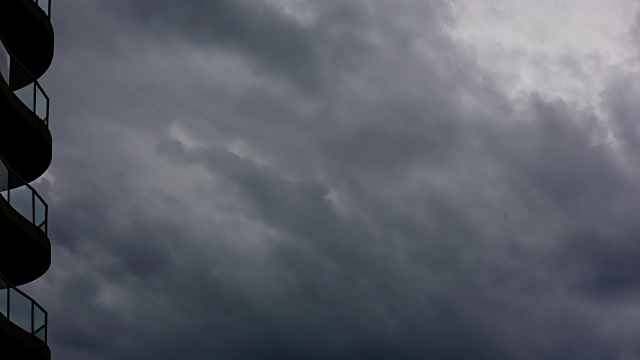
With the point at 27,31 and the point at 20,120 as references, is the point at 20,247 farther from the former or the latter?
the point at 27,31

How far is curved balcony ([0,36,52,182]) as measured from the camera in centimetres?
3250


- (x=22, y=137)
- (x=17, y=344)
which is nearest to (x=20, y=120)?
(x=22, y=137)

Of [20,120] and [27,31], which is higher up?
[27,31]

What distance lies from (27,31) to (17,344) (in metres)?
12.6

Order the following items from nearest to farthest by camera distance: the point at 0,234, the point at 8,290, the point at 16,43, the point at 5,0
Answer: the point at 8,290, the point at 0,234, the point at 5,0, the point at 16,43

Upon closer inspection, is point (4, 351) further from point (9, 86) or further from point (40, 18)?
point (40, 18)

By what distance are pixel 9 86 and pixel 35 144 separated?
3.21m

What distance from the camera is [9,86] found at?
1300 inches

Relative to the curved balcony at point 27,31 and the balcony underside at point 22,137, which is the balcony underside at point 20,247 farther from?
the curved balcony at point 27,31

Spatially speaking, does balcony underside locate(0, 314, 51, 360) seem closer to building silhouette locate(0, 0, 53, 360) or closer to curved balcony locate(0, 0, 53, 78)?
building silhouette locate(0, 0, 53, 360)

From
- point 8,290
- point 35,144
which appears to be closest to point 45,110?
point 35,144

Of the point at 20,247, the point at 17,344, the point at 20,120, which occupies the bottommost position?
the point at 17,344

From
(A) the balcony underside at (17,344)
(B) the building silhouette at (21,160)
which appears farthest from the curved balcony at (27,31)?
(A) the balcony underside at (17,344)

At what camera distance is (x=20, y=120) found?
33656 mm
